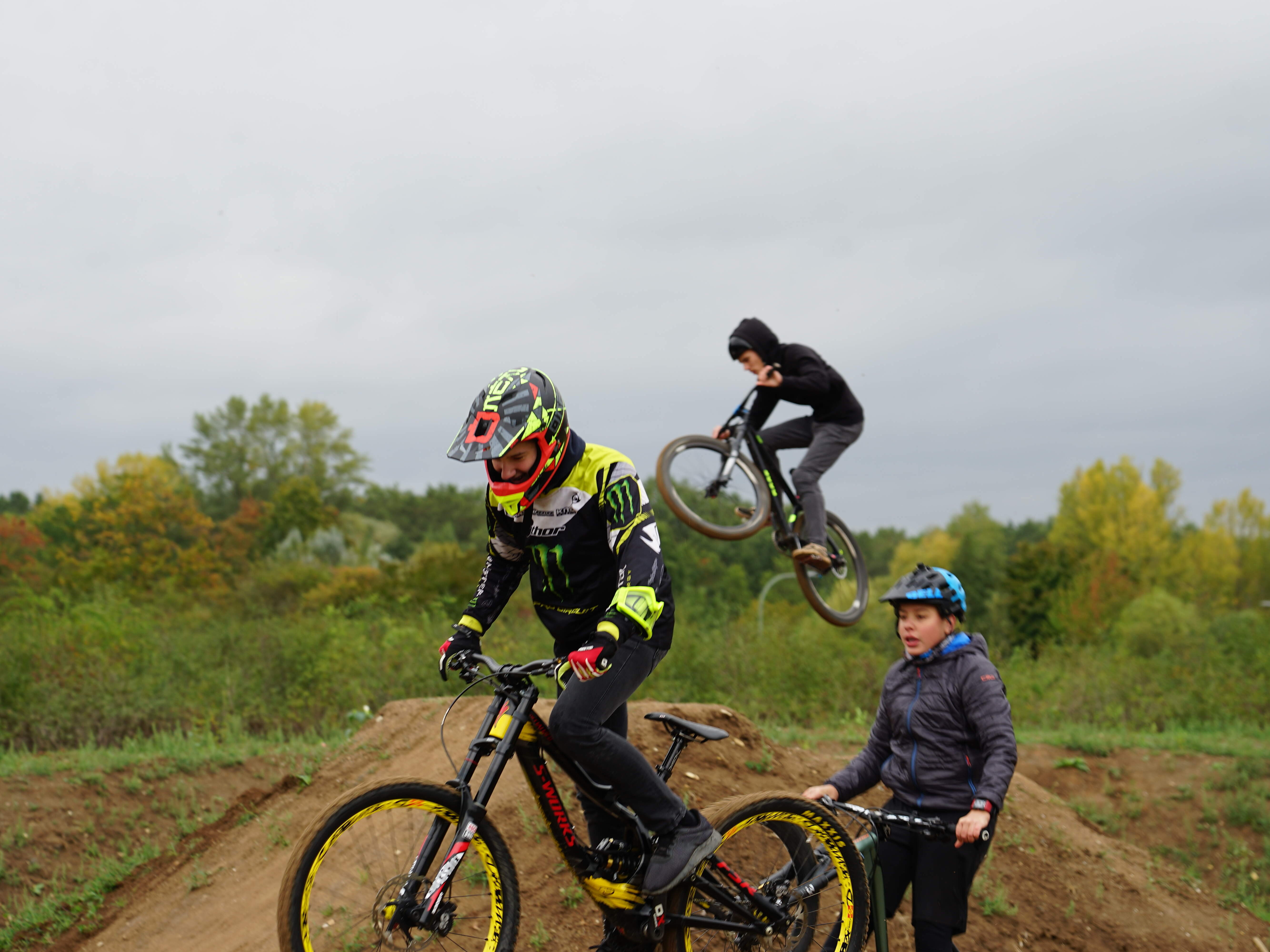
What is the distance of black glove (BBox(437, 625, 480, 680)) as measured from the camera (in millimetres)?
3666

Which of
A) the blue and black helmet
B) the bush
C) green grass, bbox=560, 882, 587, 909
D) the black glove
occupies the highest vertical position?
the blue and black helmet

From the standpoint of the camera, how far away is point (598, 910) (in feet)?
16.1

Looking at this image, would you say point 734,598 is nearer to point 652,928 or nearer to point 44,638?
point 44,638

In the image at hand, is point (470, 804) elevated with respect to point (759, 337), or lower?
lower

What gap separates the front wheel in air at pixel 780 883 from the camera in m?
3.79

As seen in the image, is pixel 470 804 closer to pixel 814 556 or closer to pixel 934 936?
pixel 934 936

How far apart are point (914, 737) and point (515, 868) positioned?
5.85 ft

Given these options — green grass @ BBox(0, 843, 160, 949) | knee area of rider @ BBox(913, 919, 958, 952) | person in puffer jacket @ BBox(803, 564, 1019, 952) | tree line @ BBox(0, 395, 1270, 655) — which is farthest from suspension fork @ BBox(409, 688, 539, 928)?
tree line @ BBox(0, 395, 1270, 655)

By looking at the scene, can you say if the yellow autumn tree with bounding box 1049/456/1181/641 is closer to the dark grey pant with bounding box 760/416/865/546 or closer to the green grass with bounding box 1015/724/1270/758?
the green grass with bounding box 1015/724/1270/758

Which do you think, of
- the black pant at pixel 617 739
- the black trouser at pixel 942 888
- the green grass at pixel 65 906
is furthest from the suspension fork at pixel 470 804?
the green grass at pixel 65 906

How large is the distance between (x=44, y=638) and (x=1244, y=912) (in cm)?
1617

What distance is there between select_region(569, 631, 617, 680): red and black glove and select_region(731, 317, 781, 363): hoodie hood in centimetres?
524

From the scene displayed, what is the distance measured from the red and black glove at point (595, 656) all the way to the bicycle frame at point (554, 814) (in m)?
0.26

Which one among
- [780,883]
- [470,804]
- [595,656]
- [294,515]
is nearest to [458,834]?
[470,804]
